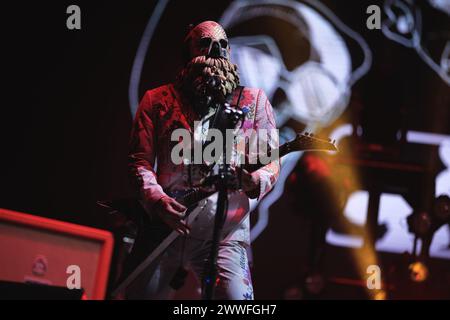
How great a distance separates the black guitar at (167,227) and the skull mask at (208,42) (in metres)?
0.52

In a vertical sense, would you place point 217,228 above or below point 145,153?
below

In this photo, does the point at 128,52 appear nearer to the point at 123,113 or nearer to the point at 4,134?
the point at 123,113

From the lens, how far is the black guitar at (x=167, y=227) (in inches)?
101

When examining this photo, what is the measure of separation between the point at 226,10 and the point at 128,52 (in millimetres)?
892

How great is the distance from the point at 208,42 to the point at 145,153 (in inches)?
21.7

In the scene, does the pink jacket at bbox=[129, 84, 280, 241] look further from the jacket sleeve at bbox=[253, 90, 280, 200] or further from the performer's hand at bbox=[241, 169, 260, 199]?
the performer's hand at bbox=[241, 169, 260, 199]

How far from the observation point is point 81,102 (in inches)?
203

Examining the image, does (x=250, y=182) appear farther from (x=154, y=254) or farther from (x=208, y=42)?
(x=208, y=42)

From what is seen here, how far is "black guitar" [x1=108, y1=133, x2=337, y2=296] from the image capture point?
2564 mm

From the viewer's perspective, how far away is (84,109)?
5.16 meters

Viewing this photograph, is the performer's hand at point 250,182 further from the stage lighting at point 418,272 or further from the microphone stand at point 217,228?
the stage lighting at point 418,272

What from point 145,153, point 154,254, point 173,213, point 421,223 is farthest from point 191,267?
point 421,223

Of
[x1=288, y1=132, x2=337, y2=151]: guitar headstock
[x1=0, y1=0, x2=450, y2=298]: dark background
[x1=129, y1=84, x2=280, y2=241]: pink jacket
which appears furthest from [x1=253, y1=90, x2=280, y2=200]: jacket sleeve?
[x1=0, y1=0, x2=450, y2=298]: dark background

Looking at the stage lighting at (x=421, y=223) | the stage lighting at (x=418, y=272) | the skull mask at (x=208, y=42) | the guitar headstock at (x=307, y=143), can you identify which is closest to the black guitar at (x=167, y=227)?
the guitar headstock at (x=307, y=143)
